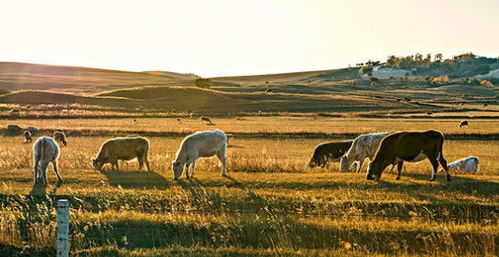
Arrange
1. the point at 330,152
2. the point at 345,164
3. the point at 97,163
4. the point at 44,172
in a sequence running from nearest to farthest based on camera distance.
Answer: the point at 44,172, the point at 97,163, the point at 345,164, the point at 330,152

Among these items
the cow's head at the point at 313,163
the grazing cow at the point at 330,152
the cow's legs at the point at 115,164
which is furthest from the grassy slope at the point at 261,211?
the grazing cow at the point at 330,152

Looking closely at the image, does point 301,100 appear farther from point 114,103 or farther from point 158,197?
point 158,197

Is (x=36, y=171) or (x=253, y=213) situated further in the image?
(x=36, y=171)

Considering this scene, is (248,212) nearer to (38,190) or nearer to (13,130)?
(38,190)

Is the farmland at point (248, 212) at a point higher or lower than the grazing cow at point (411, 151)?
lower

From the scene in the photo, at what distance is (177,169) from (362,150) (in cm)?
824

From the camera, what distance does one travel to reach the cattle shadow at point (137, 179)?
20113mm

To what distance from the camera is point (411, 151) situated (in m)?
20.7

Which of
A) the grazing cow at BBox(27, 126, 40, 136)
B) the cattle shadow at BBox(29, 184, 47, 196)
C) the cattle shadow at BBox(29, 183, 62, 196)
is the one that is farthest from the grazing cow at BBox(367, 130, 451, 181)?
the grazing cow at BBox(27, 126, 40, 136)

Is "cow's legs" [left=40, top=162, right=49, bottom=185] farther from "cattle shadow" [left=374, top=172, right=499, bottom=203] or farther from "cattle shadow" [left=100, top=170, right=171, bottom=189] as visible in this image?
"cattle shadow" [left=374, top=172, right=499, bottom=203]

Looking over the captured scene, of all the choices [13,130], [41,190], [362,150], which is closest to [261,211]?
[41,190]

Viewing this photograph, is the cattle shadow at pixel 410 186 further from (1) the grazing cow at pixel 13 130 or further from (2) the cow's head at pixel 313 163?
(1) the grazing cow at pixel 13 130

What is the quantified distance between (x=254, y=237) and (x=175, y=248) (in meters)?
2.24

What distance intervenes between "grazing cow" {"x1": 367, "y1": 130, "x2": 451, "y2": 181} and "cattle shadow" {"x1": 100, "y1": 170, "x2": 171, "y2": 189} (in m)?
7.50
